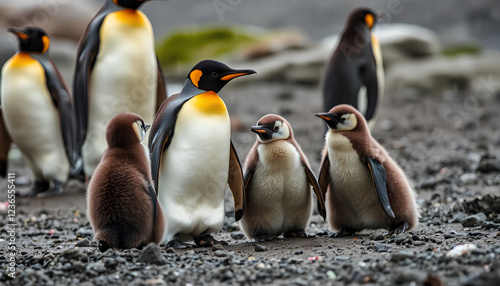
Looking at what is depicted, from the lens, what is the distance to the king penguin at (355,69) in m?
6.78

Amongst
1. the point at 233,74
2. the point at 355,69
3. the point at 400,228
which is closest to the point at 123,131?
the point at 233,74

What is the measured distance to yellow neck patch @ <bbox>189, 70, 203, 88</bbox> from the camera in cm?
364

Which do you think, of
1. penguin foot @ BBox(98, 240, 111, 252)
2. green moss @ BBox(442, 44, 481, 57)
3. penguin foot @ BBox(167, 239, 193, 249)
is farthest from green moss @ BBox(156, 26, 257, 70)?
penguin foot @ BBox(98, 240, 111, 252)

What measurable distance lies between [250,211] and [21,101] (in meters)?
2.99

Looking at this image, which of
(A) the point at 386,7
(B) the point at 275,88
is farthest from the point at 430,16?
(B) the point at 275,88

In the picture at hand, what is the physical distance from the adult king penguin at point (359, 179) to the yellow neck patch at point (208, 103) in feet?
2.13

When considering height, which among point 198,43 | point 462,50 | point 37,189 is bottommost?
point 37,189

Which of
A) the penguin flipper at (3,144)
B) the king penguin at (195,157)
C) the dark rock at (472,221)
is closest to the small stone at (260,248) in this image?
the king penguin at (195,157)

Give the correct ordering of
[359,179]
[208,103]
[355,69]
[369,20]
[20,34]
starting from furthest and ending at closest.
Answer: [369,20] < [355,69] < [20,34] < [359,179] < [208,103]

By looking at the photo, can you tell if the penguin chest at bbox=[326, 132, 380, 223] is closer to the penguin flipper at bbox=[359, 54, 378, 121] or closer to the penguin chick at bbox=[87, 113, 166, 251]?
the penguin chick at bbox=[87, 113, 166, 251]

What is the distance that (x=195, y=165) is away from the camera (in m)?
3.54

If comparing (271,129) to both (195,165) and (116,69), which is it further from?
(116,69)

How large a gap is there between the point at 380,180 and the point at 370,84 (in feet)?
11.0

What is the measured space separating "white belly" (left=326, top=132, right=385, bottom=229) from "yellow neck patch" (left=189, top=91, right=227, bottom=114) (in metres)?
0.77
